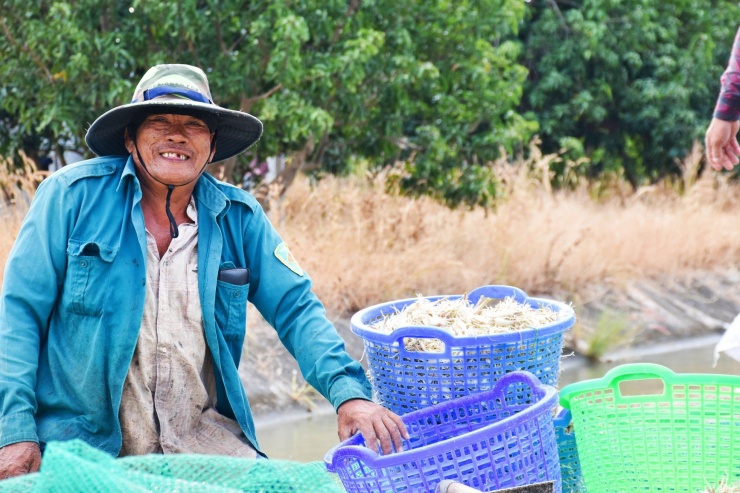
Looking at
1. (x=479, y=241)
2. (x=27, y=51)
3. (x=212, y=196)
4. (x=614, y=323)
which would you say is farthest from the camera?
(x=479, y=241)

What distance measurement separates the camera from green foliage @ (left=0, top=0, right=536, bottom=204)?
714 centimetres

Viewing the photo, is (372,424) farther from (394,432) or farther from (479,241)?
(479,241)

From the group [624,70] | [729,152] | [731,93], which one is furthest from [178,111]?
[624,70]

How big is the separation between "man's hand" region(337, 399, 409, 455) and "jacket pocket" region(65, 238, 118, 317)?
2.60ft

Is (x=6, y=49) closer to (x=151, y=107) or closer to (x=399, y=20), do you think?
(x=399, y=20)

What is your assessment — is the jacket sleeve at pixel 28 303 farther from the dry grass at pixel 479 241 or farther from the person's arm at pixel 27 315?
the dry grass at pixel 479 241

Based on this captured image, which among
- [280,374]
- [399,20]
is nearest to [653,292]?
[399,20]

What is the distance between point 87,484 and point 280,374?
195 inches

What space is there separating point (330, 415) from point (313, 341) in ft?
11.4

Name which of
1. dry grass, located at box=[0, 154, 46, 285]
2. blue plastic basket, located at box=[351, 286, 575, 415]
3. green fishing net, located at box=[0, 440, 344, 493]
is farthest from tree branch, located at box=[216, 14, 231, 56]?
green fishing net, located at box=[0, 440, 344, 493]

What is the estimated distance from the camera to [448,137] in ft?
28.6

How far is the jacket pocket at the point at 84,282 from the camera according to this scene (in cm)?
304

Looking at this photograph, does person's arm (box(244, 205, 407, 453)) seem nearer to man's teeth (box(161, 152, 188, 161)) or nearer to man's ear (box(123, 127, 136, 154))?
man's teeth (box(161, 152, 188, 161))

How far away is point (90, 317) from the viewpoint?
3.06 m
